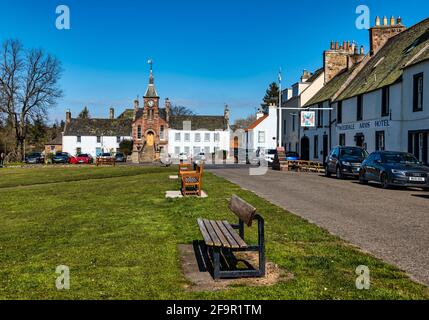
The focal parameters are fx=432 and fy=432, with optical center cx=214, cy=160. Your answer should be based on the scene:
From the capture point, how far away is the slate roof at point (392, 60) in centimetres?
2878

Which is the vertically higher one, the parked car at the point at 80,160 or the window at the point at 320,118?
the window at the point at 320,118

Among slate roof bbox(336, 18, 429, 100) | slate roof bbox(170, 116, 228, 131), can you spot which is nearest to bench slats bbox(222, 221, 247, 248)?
slate roof bbox(336, 18, 429, 100)

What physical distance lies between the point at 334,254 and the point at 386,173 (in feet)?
43.9

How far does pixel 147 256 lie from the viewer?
265 inches

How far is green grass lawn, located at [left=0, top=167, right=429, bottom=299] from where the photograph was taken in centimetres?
502

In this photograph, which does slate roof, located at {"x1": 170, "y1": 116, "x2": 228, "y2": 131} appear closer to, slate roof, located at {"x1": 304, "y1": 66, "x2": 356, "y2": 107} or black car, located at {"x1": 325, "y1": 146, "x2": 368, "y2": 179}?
slate roof, located at {"x1": 304, "y1": 66, "x2": 356, "y2": 107}

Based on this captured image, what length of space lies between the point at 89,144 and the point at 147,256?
90137mm

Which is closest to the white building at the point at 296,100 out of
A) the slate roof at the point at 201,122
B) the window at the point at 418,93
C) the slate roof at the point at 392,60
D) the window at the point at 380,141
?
the slate roof at the point at 392,60

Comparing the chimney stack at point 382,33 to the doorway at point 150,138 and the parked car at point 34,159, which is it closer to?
the parked car at point 34,159

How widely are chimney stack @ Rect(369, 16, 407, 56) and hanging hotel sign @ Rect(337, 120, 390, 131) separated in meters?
7.65

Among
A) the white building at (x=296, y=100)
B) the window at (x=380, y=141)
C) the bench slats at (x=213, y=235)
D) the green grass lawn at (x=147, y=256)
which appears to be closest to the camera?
the green grass lawn at (x=147, y=256)

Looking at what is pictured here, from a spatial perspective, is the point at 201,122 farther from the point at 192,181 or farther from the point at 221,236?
the point at 221,236

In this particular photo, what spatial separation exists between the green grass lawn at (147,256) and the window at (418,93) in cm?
1820
